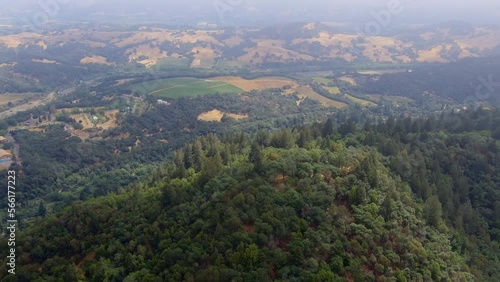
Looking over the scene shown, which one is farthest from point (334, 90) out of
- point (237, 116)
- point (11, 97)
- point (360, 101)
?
point (11, 97)

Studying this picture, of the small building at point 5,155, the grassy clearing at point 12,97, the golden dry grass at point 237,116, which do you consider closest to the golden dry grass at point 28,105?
the grassy clearing at point 12,97

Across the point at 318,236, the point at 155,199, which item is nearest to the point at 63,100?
the point at 155,199

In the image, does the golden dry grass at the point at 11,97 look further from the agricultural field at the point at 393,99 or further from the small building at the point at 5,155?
the agricultural field at the point at 393,99

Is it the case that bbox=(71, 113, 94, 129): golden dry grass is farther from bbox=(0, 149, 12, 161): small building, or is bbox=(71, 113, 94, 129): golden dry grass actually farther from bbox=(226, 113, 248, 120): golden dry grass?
bbox=(226, 113, 248, 120): golden dry grass

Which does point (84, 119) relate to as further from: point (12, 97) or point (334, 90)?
point (334, 90)

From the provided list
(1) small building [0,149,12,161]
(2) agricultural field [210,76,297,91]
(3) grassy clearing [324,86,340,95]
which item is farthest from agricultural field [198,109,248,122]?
(1) small building [0,149,12,161]

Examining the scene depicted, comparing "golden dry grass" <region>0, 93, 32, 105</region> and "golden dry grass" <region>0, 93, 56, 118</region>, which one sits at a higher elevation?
"golden dry grass" <region>0, 93, 32, 105</region>

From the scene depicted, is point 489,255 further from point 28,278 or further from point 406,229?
point 28,278
